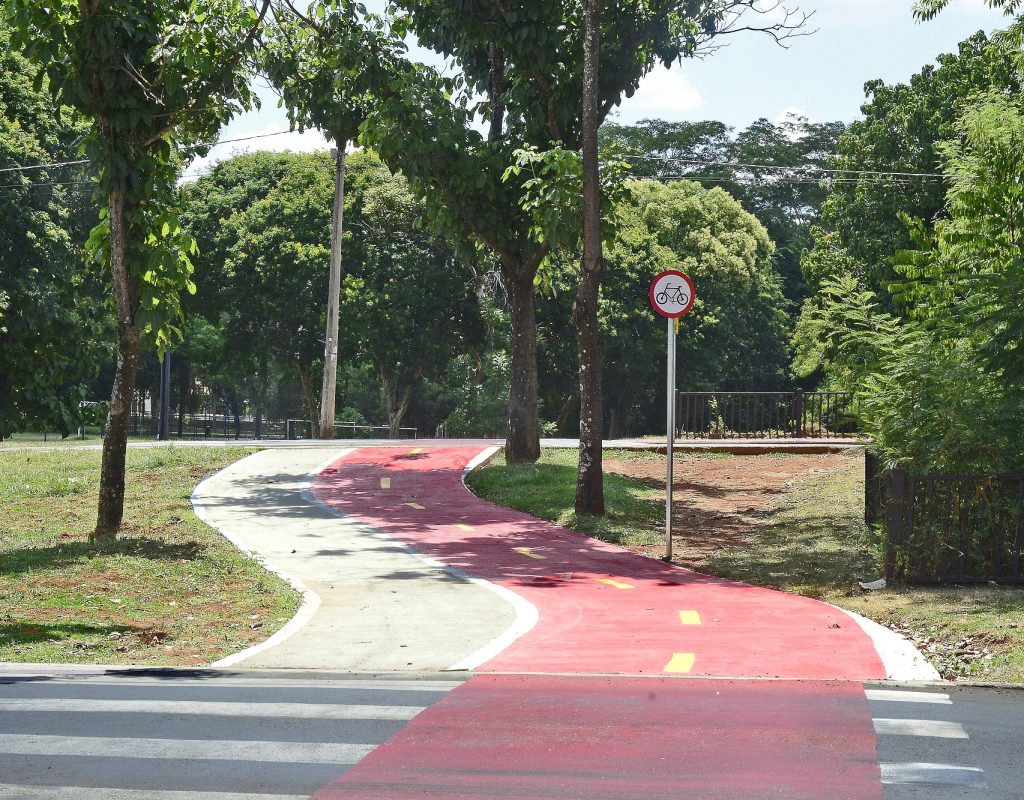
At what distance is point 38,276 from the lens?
26.6 meters

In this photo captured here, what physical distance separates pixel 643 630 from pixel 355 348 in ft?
118

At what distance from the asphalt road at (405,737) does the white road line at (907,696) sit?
2 centimetres

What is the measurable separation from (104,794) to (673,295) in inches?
446

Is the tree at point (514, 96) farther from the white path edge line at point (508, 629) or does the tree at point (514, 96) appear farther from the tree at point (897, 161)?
the tree at point (897, 161)

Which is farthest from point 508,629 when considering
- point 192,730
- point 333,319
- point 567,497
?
point 333,319

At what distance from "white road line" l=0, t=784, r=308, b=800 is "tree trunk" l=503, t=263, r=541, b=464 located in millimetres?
18893

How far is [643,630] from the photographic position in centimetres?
1105

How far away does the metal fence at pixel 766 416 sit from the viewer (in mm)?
31281

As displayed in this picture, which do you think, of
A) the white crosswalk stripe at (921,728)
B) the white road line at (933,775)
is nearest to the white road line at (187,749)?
the white road line at (933,775)

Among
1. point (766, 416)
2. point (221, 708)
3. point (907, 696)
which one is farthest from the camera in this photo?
point (766, 416)

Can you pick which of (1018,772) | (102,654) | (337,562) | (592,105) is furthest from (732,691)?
(592,105)

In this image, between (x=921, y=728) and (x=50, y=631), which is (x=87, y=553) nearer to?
(x=50, y=631)

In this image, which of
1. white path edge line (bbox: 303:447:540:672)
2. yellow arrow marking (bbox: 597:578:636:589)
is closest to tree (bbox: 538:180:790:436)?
white path edge line (bbox: 303:447:540:672)

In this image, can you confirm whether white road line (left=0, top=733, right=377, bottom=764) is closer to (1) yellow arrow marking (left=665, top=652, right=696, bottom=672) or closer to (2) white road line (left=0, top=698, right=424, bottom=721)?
(2) white road line (left=0, top=698, right=424, bottom=721)
